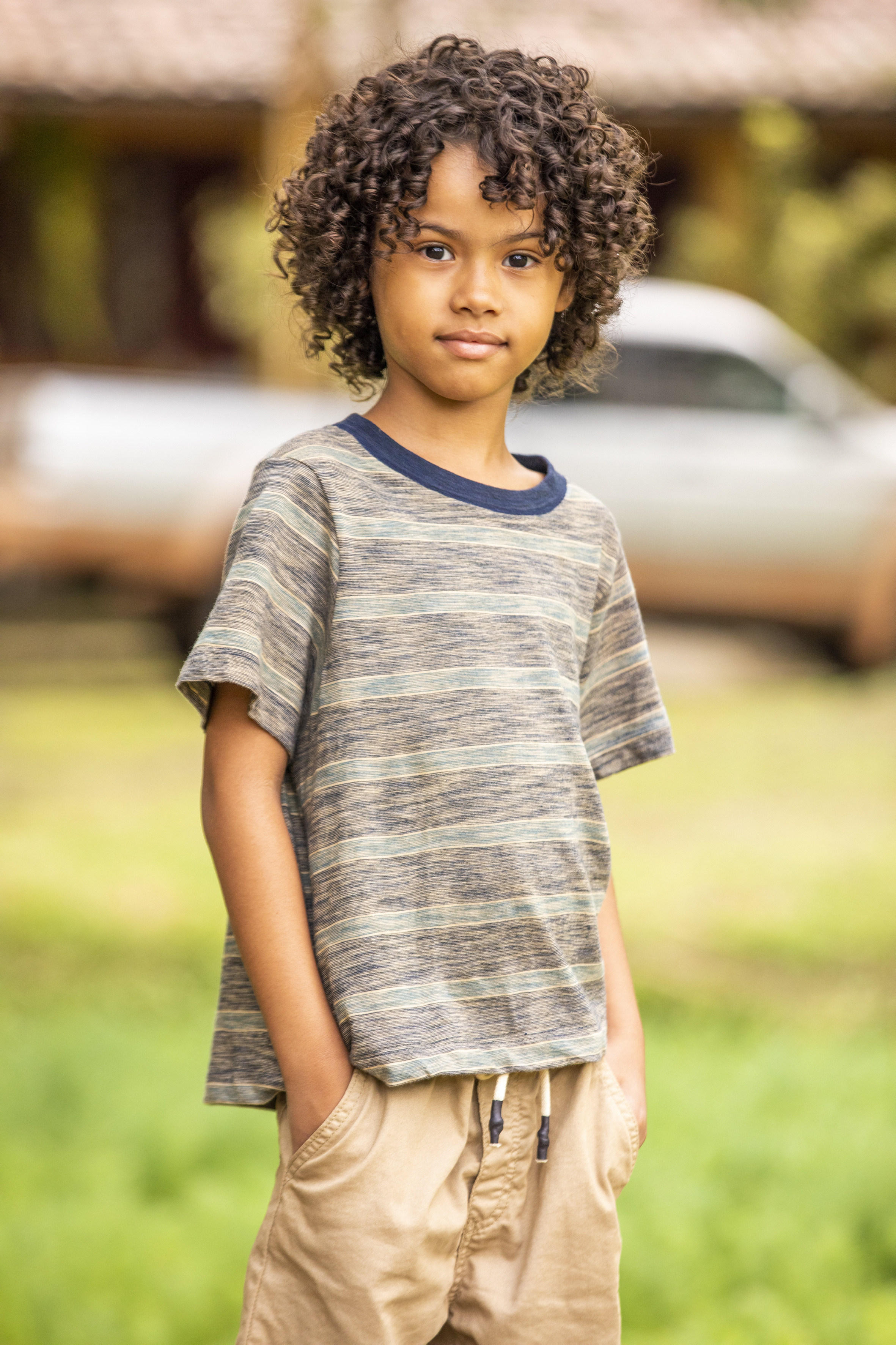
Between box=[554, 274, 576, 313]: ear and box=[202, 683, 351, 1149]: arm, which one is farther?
box=[554, 274, 576, 313]: ear

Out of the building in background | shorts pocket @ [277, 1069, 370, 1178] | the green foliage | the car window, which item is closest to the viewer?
shorts pocket @ [277, 1069, 370, 1178]

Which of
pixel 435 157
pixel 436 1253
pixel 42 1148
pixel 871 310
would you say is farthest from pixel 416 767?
pixel 871 310

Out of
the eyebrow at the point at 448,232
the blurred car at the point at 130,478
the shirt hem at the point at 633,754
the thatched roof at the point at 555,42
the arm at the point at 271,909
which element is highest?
the thatched roof at the point at 555,42

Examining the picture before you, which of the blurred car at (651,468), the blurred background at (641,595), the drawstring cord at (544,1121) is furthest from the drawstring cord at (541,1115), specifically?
the blurred car at (651,468)

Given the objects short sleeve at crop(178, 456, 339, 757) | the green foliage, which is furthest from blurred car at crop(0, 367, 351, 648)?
short sleeve at crop(178, 456, 339, 757)

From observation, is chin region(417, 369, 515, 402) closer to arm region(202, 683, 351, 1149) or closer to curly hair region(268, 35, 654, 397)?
curly hair region(268, 35, 654, 397)

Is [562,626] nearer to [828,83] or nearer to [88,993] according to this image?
[88,993]

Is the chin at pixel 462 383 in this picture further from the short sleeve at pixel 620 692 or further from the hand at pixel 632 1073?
the hand at pixel 632 1073

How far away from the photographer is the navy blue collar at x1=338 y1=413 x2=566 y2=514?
1.46 meters

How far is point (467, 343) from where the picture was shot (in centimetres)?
145

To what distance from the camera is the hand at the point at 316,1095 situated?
136 centimetres

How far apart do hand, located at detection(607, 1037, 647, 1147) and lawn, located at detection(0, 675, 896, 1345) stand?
0.99 meters

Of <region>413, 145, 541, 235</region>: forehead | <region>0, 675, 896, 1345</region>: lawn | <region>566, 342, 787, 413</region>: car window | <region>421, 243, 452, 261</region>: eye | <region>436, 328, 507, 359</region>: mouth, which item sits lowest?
<region>0, 675, 896, 1345</region>: lawn

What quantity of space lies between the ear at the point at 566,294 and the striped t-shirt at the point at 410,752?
0.89ft
